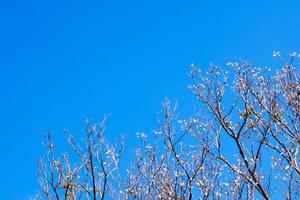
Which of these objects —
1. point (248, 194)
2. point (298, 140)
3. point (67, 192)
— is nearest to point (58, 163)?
point (67, 192)

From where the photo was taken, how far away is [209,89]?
12.4 m

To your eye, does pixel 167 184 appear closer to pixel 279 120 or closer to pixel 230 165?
pixel 230 165

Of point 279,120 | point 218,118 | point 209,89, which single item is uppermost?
point 209,89

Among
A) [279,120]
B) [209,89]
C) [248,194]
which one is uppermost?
[209,89]

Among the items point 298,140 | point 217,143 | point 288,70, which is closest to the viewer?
point 298,140

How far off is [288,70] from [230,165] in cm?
268

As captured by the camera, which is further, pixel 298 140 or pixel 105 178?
pixel 105 178

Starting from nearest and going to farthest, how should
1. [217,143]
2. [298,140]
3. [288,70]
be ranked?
[298,140]
[288,70]
[217,143]

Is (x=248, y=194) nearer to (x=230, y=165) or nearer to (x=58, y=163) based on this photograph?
(x=230, y=165)

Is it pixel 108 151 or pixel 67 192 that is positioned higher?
pixel 108 151

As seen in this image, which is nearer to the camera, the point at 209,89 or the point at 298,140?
the point at 298,140

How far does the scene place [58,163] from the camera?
37.2 feet

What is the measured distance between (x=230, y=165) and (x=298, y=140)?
78.0 inches

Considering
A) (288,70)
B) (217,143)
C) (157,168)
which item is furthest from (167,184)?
(288,70)
